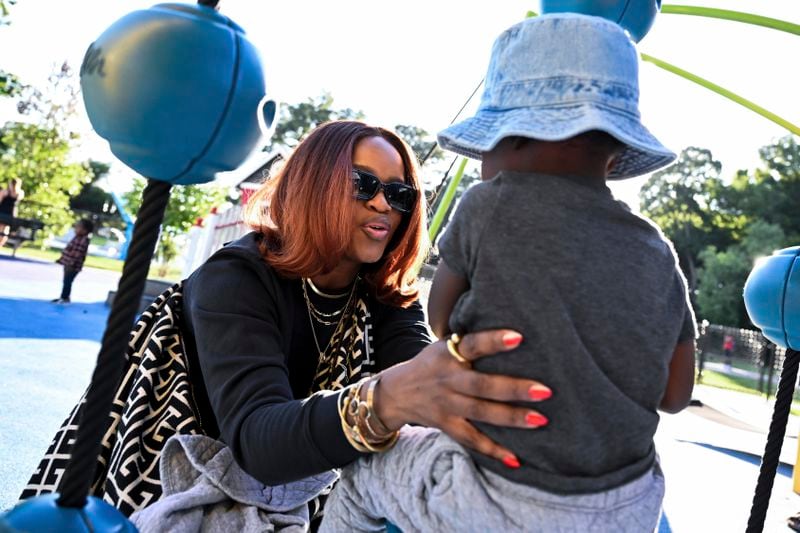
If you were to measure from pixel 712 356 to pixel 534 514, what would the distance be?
29887 millimetres

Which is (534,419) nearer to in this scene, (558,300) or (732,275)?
(558,300)

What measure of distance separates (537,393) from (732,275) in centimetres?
3727

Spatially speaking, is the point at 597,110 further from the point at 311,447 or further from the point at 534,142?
the point at 311,447

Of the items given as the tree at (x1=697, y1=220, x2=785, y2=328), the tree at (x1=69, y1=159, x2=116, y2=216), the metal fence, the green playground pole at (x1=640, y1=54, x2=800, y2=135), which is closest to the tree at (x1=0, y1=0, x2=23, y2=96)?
the green playground pole at (x1=640, y1=54, x2=800, y2=135)

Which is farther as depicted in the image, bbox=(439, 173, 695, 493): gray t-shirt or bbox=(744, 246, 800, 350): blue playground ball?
bbox=(744, 246, 800, 350): blue playground ball

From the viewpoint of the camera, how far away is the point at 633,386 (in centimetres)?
100

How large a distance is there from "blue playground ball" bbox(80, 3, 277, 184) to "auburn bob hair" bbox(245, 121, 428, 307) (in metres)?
0.69

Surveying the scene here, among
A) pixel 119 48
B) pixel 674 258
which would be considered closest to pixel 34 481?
pixel 119 48

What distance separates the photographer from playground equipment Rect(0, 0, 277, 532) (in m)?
0.84

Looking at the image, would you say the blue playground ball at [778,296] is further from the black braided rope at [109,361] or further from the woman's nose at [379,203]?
the black braided rope at [109,361]

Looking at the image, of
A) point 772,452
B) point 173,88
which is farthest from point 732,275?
point 173,88

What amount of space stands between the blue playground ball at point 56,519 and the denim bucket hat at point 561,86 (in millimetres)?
719

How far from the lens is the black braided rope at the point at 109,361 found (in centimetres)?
82

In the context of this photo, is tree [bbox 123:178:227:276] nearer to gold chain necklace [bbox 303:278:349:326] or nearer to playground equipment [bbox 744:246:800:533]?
gold chain necklace [bbox 303:278:349:326]
